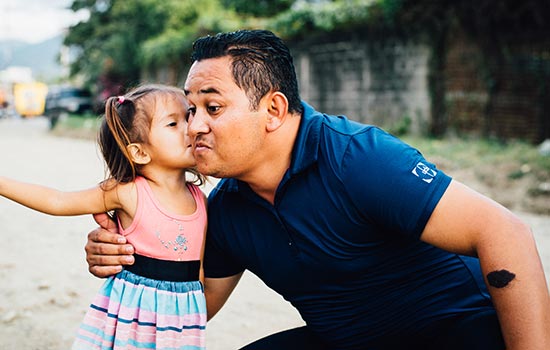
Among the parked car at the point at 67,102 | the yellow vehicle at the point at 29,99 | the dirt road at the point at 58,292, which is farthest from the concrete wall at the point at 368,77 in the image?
the yellow vehicle at the point at 29,99

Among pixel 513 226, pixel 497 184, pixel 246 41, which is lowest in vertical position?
pixel 497 184

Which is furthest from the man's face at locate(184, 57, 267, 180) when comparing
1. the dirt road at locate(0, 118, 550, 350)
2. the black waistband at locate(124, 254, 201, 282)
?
the dirt road at locate(0, 118, 550, 350)

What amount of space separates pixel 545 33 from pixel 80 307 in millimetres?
8753

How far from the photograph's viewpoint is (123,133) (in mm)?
2434

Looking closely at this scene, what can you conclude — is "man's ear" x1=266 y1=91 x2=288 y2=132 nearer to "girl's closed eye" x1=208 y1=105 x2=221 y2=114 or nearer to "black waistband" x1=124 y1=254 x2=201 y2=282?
"girl's closed eye" x1=208 y1=105 x2=221 y2=114

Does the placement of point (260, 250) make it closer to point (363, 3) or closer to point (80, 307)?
point (80, 307)

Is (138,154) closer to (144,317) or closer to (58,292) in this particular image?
(144,317)

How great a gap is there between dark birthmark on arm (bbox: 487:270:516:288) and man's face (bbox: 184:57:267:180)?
0.85 m

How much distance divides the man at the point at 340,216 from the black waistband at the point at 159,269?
0.09 metres

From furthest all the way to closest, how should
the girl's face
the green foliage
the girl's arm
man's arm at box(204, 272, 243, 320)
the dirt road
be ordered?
1. the green foliage
2. the dirt road
3. man's arm at box(204, 272, 243, 320)
4. the girl's face
5. the girl's arm

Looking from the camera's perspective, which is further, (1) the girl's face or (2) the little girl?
(1) the girl's face

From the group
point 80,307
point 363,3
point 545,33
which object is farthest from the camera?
point 363,3

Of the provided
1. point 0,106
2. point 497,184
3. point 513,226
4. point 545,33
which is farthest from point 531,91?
point 0,106

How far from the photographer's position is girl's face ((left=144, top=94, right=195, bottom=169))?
2422 millimetres
